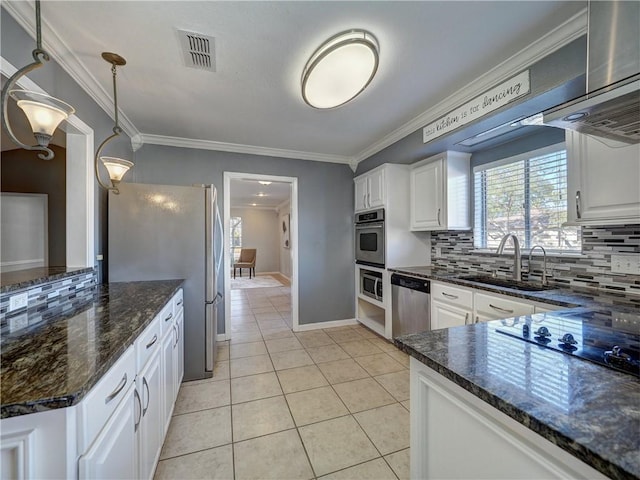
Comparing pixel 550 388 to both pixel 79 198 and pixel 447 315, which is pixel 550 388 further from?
pixel 79 198

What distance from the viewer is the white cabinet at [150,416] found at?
47.4 inches

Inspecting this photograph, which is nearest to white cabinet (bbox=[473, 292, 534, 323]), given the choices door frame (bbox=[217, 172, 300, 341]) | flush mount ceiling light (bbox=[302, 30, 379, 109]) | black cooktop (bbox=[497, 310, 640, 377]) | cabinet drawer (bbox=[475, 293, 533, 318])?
cabinet drawer (bbox=[475, 293, 533, 318])

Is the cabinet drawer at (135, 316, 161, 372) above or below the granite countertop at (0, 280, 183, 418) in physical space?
below

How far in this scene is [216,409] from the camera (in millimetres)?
1991

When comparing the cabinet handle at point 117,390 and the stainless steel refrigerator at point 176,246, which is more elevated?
the stainless steel refrigerator at point 176,246

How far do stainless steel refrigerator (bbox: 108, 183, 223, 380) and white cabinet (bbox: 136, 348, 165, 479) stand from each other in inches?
33.3

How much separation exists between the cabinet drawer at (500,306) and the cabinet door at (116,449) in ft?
7.24

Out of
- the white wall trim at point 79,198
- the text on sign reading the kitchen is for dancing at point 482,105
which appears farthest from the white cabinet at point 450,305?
the white wall trim at point 79,198

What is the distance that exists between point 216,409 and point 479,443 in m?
1.88

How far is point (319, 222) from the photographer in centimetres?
378

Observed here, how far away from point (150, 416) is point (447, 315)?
222cm

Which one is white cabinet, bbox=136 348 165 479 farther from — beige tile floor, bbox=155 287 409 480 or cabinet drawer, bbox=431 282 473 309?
cabinet drawer, bbox=431 282 473 309

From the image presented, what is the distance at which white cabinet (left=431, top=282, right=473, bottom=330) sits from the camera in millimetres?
2189

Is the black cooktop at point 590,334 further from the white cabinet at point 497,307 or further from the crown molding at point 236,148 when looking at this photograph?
the crown molding at point 236,148
